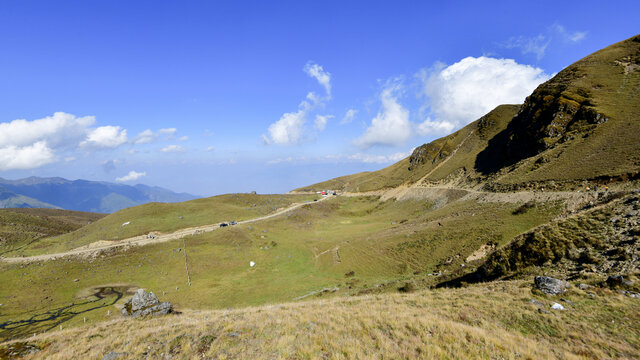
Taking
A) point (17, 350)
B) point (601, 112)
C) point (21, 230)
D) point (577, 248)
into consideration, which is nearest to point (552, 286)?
point (577, 248)

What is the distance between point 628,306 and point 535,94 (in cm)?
8380

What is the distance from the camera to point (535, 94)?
70375 millimetres

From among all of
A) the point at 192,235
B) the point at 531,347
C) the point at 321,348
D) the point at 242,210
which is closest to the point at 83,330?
the point at 321,348

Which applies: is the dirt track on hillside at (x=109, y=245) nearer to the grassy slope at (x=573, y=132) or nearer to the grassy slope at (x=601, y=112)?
the grassy slope at (x=573, y=132)

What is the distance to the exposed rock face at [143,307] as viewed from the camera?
2245 centimetres

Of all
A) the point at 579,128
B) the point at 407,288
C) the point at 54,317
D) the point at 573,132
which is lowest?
the point at 407,288

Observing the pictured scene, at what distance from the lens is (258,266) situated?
48.3 metres

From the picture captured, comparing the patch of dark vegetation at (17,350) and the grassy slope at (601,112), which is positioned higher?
the grassy slope at (601,112)

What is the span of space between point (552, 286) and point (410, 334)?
10.6 metres

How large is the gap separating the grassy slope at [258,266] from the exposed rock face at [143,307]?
10.4m

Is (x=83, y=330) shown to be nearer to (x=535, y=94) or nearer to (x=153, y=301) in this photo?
(x=153, y=301)

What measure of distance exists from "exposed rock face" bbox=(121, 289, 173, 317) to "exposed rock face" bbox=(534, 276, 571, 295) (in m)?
31.2

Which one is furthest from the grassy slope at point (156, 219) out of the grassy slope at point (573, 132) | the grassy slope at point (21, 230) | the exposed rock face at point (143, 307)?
the grassy slope at point (573, 132)

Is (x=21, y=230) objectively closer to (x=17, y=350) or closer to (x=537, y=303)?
(x=17, y=350)
